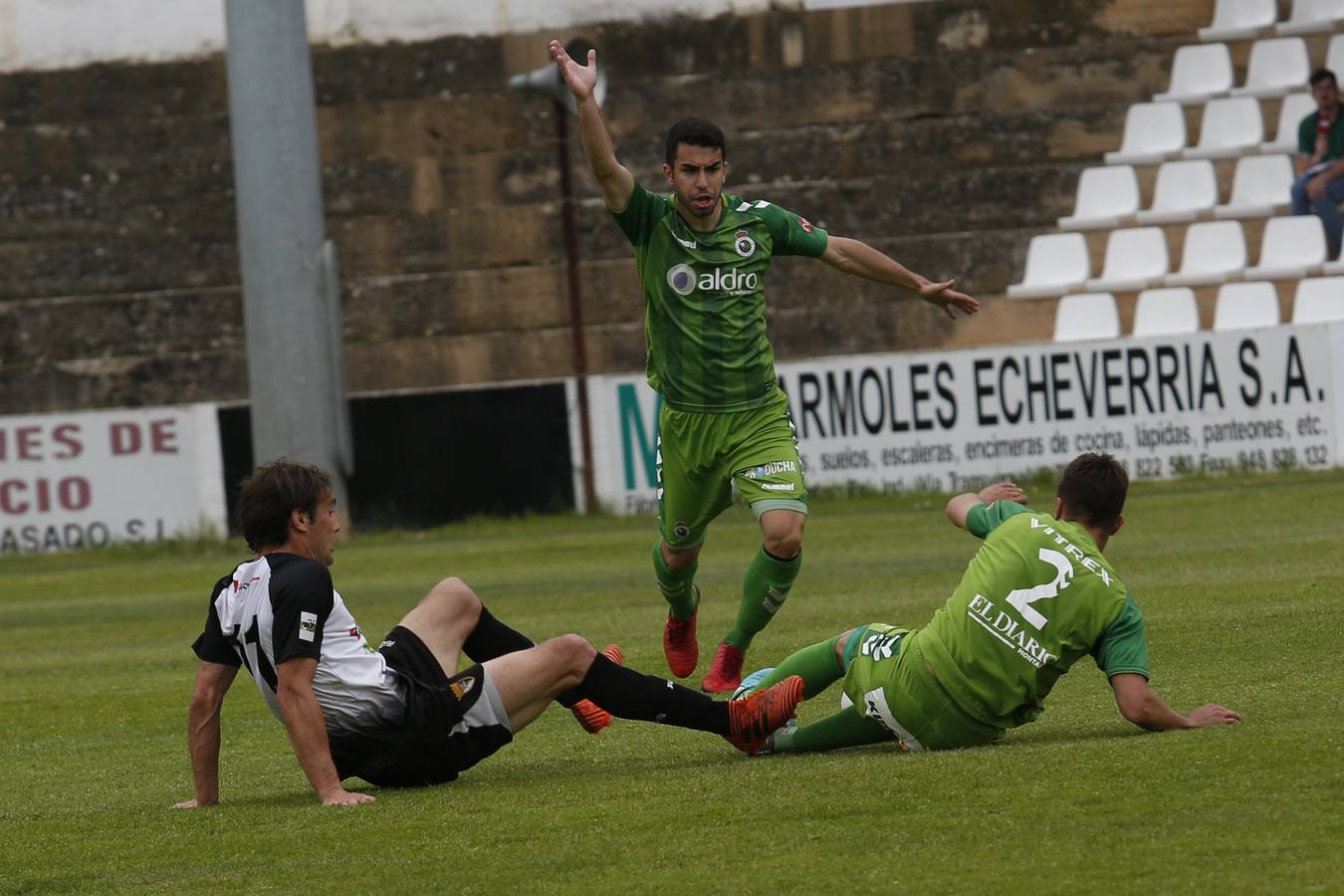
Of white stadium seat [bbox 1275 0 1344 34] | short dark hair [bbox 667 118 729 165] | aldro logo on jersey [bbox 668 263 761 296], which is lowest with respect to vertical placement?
aldro logo on jersey [bbox 668 263 761 296]

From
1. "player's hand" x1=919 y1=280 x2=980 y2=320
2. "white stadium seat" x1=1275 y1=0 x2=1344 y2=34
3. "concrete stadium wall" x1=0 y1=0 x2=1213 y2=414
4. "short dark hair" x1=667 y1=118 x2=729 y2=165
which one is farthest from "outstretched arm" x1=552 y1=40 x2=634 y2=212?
"white stadium seat" x1=1275 y1=0 x2=1344 y2=34

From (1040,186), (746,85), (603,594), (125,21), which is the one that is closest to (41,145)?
(125,21)

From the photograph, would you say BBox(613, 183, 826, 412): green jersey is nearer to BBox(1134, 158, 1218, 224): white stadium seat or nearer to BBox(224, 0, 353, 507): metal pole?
BBox(224, 0, 353, 507): metal pole

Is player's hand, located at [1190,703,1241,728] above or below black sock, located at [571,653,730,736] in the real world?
below

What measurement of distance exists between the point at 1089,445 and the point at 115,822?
14.1 m

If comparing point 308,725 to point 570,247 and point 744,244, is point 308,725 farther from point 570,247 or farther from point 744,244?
point 570,247

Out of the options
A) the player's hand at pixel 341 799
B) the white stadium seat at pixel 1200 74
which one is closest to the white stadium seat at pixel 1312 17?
the white stadium seat at pixel 1200 74

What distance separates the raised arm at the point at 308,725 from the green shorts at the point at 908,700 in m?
1.46

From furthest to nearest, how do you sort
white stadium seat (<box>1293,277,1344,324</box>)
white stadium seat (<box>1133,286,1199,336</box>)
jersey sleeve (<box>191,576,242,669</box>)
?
white stadium seat (<box>1133,286,1199,336</box>), white stadium seat (<box>1293,277,1344,324</box>), jersey sleeve (<box>191,576,242,669</box>)

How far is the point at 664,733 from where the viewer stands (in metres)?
7.08

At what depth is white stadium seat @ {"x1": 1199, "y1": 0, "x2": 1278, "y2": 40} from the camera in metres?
22.7

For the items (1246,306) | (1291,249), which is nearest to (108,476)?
(1246,306)

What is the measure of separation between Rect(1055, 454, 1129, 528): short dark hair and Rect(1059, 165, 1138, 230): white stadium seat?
53.9 feet

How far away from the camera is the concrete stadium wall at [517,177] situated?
2220 cm
